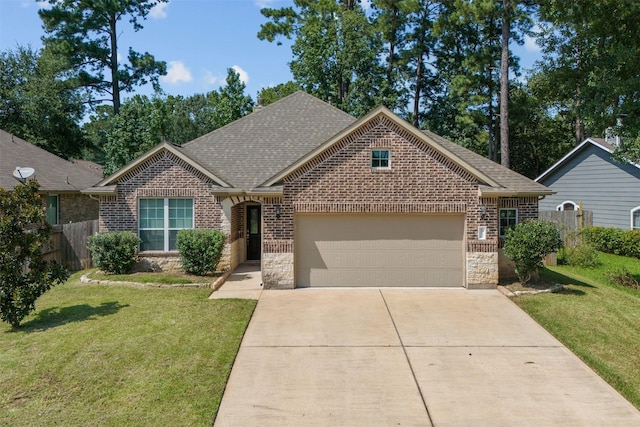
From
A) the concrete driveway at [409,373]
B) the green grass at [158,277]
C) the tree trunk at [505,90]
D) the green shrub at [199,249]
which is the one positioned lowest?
the concrete driveway at [409,373]

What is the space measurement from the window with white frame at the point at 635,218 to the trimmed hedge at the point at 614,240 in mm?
777

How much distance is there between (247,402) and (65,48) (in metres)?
35.0

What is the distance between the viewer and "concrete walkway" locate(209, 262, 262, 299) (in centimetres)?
1144

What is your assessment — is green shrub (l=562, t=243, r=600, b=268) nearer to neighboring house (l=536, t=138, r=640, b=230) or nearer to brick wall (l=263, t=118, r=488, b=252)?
neighboring house (l=536, t=138, r=640, b=230)

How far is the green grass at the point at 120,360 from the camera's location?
568cm

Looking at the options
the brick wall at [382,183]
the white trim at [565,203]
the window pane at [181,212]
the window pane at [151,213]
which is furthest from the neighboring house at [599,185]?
the window pane at [151,213]

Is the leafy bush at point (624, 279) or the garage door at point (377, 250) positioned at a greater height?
the garage door at point (377, 250)

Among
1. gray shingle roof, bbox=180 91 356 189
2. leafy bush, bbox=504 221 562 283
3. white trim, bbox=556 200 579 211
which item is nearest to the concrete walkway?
gray shingle roof, bbox=180 91 356 189

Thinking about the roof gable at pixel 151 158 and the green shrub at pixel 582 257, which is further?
the green shrub at pixel 582 257

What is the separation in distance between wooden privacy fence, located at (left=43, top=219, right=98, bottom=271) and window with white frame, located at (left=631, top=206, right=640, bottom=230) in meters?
21.7

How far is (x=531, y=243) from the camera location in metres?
11.4

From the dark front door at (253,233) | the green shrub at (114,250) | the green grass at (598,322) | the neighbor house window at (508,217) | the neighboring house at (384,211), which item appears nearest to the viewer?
the green grass at (598,322)

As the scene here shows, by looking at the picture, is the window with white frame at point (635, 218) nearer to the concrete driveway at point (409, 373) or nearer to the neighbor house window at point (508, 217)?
the neighbor house window at point (508, 217)

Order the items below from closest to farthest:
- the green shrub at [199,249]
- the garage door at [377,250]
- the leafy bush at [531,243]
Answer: the leafy bush at [531,243] < the garage door at [377,250] < the green shrub at [199,249]
